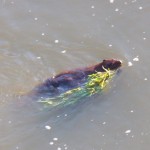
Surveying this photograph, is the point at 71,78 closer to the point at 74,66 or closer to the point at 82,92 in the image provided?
the point at 82,92

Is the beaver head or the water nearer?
the water

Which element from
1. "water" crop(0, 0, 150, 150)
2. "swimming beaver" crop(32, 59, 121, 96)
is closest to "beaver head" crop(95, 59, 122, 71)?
"swimming beaver" crop(32, 59, 121, 96)

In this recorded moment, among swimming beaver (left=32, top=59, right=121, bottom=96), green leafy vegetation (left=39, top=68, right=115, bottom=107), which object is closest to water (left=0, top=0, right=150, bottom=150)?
green leafy vegetation (left=39, top=68, right=115, bottom=107)

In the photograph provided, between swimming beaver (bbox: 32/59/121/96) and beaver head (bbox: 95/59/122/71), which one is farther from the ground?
beaver head (bbox: 95/59/122/71)

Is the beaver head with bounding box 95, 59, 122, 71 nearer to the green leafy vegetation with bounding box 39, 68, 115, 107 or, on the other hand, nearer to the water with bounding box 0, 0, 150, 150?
the green leafy vegetation with bounding box 39, 68, 115, 107

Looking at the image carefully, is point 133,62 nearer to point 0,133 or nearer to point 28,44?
point 28,44

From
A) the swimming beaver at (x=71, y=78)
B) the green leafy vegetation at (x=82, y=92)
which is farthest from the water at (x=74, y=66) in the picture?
the swimming beaver at (x=71, y=78)

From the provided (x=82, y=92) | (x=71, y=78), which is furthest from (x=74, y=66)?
(x=82, y=92)
